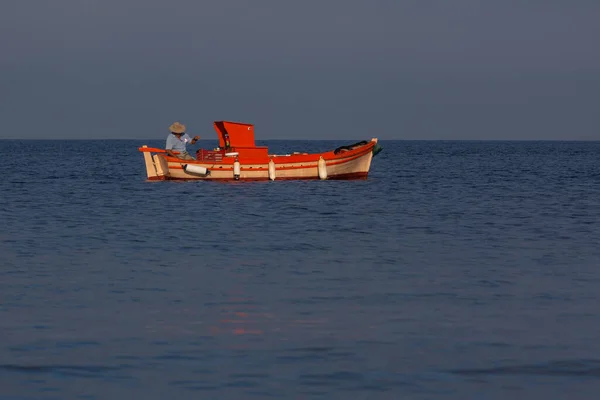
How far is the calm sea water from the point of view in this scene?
1090 centimetres

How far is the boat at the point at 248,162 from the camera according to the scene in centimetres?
4697

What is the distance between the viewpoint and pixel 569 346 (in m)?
12.6

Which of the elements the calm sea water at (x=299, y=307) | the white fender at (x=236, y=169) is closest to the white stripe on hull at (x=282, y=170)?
the white fender at (x=236, y=169)

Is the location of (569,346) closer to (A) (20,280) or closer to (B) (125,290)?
(B) (125,290)

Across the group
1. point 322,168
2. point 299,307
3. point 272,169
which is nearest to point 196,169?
point 272,169

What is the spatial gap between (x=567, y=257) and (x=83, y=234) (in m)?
12.9

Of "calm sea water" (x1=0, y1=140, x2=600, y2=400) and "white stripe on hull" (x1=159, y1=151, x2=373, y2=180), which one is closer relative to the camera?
"calm sea water" (x1=0, y1=140, x2=600, y2=400)

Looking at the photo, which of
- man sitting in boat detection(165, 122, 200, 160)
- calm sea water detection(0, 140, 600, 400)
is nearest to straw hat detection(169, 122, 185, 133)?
man sitting in boat detection(165, 122, 200, 160)

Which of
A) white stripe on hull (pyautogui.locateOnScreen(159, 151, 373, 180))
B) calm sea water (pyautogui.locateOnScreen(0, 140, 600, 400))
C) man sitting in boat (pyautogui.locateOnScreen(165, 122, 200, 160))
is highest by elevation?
man sitting in boat (pyautogui.locateOnScreen(165, 122, 200, 160))

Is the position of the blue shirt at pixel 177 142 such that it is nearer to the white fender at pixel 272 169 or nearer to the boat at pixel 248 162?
the boat at pixel 248 162

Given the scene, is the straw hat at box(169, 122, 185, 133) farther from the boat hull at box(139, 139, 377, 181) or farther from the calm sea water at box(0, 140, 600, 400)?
the calm sea water at box(0, 140, 600, 400)

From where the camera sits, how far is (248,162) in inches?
1848

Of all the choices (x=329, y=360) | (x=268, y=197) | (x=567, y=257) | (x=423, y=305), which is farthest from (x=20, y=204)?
(x=329, y=360)

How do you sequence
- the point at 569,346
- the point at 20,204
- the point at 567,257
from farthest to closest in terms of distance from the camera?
the point at 20,204
the point at 567,257
the point at 569,346
